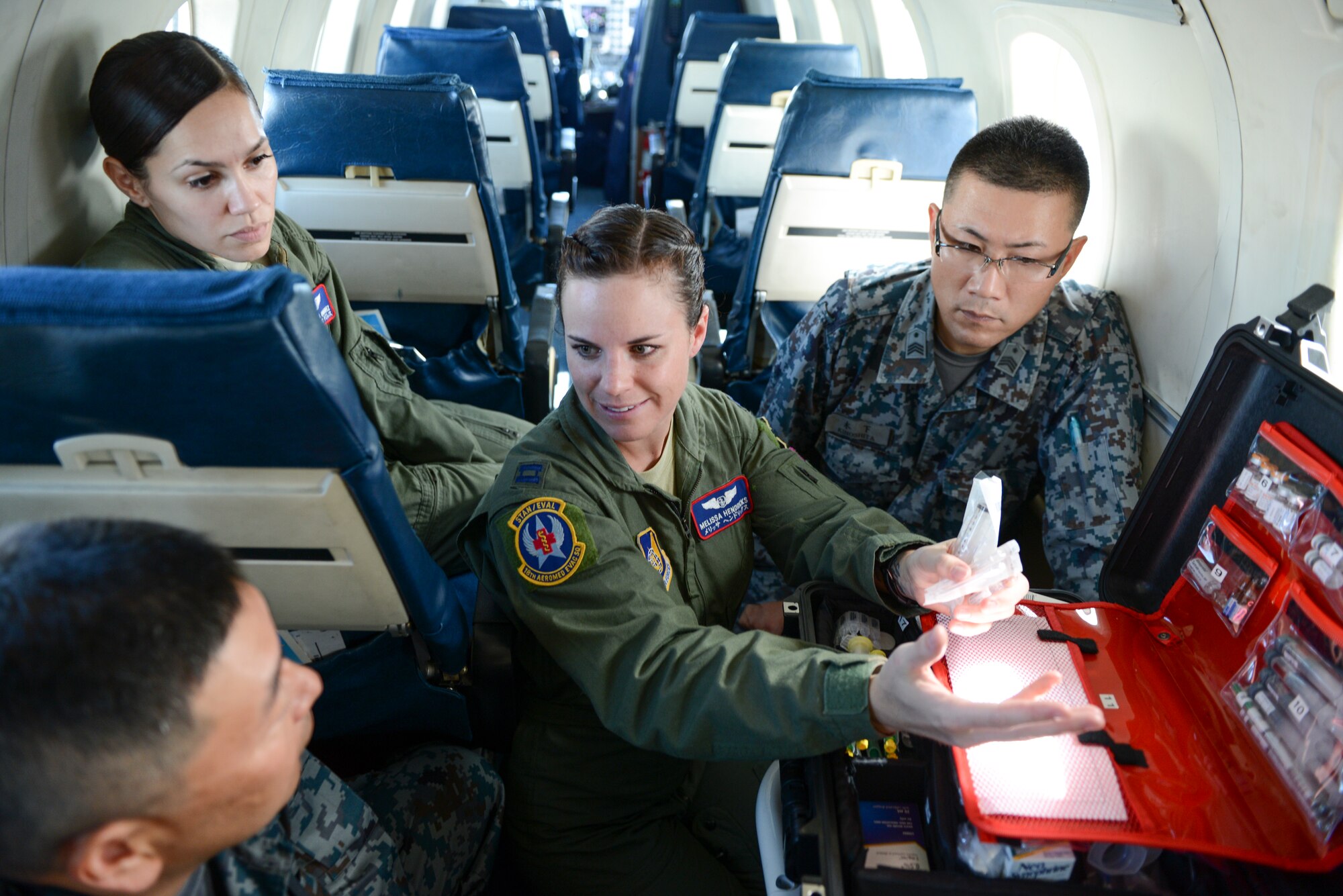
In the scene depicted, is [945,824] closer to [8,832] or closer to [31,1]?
[8,832]

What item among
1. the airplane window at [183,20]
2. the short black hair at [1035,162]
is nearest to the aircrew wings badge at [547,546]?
the short black hair at [1035,162]

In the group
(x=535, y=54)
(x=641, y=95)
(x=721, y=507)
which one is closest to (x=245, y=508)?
(x=721, y=507)

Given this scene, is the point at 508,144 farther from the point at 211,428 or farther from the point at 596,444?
the point at 211,428

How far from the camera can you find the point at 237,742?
0.96m

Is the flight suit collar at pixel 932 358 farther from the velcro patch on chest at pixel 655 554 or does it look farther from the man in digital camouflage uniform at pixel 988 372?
the velcro patch on chest at pixel 655 554

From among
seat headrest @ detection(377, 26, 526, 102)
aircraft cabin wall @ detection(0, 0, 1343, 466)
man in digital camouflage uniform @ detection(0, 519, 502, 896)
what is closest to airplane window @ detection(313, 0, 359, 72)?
seat headrest @ detection(377, 26, 526, 102)

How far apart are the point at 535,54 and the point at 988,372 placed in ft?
19.3

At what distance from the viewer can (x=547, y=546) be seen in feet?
4.91

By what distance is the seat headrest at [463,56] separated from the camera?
175 inches

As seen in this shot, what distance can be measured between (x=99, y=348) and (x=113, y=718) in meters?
0.55

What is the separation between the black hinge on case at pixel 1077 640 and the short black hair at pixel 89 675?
1.17 m

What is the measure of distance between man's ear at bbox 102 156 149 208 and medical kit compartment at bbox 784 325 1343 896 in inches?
80.6

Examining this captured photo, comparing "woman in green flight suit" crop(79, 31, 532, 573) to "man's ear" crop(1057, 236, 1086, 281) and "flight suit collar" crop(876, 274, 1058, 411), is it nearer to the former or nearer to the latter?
"flight suit collar" crop(876, 274, 1058, 411)

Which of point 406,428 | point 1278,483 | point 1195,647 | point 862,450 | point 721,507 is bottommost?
point 406,428
